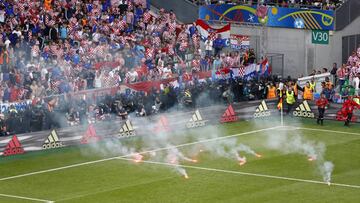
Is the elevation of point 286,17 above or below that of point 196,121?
above

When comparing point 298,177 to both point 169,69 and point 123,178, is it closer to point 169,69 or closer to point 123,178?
point 123,178

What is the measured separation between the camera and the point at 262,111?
45406 mm

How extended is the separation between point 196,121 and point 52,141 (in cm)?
805

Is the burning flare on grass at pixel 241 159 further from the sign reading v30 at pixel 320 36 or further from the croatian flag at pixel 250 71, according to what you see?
the sign reading v30 at pixel 320 36

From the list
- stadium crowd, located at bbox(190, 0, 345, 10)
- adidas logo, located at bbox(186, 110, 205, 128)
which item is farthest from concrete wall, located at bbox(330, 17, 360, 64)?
adidas logo, located at bbox(186, 110, 205, 128)

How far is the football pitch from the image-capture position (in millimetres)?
30406

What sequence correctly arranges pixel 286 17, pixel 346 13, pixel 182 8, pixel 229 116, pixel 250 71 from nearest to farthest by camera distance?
pixel 229 116
pixel 250 71
pixel 346 13
pixel 286 17
pixel 182 8

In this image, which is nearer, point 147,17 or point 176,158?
point 176,158

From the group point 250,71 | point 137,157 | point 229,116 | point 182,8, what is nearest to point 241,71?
point 250,71

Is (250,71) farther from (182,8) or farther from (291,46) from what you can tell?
(182,8)

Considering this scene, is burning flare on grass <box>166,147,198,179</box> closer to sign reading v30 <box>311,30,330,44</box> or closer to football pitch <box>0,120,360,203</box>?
football pitch <box>0,120,360,203</box>

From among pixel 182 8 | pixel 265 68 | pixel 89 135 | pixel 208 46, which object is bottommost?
pixel 89 135

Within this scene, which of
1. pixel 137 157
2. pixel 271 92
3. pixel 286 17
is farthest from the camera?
pixel 286 17

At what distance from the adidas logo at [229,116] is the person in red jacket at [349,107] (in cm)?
529
